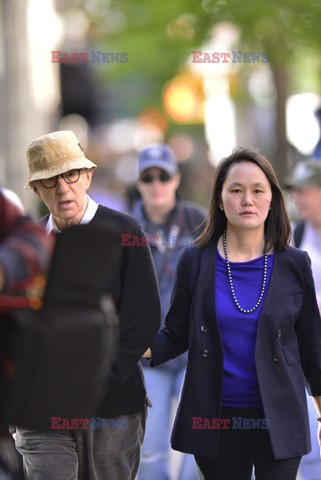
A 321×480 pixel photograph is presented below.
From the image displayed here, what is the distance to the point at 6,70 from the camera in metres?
21.4

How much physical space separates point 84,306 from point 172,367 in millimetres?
3463

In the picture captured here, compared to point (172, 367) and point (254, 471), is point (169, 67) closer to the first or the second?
point (172, 367)

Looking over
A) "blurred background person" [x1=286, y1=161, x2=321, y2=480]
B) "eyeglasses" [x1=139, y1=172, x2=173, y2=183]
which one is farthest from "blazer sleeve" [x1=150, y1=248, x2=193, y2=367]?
"eyeglasses" [x1=139, y1=172, x2=173, y2=183]

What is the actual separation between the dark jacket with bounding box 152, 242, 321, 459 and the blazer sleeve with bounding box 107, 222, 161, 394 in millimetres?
211

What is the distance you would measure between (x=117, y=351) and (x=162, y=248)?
233 cm

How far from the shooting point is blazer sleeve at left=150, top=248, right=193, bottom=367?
5402 mm

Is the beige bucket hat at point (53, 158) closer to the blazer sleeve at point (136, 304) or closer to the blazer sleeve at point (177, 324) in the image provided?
the blazer sleeve at point (136, 304)

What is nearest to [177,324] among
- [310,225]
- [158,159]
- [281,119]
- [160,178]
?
[310,225]

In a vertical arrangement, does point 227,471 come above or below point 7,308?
below

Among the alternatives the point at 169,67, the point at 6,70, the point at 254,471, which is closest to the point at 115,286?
the point at 254,471

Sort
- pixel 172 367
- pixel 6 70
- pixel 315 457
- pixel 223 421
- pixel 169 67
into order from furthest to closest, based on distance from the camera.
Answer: pixel 169 67 < pixel 6 70 < pixel 172 367 < pixel 315 457 < pixel 223 421

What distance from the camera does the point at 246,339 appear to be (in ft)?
16.8

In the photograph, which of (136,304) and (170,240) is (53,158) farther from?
(170,240)

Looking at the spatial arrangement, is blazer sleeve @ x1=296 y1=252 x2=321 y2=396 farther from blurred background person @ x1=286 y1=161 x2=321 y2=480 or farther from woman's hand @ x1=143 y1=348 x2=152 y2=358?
blurred background person @ x1=286 y1=161 x2=321 y2=480
